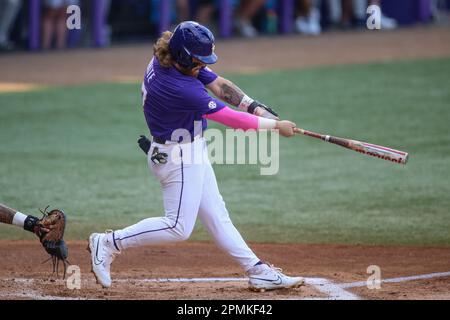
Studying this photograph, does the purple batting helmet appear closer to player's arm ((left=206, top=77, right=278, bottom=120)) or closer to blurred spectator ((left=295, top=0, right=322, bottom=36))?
player's arm ((left=206, top=77, right=278, bottom=120))

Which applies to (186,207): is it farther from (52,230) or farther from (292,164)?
(292,164)

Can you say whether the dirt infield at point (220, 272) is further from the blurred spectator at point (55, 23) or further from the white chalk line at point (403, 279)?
the blurred spectator at point (55, 23)

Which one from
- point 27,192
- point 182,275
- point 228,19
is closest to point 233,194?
point 27,192

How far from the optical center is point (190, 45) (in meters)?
6.10

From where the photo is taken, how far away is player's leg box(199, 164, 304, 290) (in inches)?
252

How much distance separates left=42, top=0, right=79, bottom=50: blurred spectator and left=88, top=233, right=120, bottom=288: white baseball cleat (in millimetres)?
10991

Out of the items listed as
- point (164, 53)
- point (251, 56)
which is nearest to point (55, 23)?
point (251, 56)

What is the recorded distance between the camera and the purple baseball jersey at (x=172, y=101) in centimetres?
612

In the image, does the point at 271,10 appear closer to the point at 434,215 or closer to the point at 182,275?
the point at 434,215

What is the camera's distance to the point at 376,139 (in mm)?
11797

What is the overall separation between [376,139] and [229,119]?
5.89m

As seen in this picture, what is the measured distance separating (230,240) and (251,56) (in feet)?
37.3

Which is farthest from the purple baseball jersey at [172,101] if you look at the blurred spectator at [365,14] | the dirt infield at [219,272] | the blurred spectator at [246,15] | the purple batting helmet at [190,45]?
the blurred spectator at [365,14]

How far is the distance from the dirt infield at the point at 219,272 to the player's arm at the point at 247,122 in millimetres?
1109
